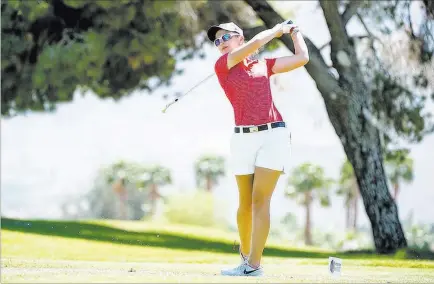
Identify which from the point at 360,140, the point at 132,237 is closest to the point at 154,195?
the point at 132,237

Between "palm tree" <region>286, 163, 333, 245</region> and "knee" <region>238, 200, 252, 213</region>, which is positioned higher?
"palm tree" <region>286, 163, 333, 245</region>

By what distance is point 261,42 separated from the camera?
615cm

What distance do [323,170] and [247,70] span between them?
54297 millimetres

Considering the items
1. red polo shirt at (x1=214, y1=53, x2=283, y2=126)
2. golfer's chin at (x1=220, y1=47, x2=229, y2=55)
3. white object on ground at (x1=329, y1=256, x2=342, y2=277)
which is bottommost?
white object on ground at (x1=329, y1=256, x2=342, y2=277)

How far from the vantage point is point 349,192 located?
59875mm

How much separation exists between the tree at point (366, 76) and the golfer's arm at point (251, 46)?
10.6m

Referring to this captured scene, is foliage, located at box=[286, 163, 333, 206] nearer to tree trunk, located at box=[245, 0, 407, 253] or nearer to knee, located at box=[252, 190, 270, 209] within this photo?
tree trunk, located at box=[245, 0, 407, 253]

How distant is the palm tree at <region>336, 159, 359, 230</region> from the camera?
55888mm

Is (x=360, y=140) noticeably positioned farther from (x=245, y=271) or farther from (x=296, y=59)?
(x=245, y=271)

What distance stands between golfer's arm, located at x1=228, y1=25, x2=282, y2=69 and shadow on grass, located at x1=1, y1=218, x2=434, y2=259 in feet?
36.4

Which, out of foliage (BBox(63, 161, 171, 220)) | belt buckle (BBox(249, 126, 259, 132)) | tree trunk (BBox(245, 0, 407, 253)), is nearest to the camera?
belt buckle (BBox(249, 126, 259, 132))

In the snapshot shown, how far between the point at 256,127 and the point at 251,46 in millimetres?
602

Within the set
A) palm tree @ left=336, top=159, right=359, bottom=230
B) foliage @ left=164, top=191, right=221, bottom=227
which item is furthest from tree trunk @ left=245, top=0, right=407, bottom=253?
palm tree @ left=336, top=159, right=359, bottom=230

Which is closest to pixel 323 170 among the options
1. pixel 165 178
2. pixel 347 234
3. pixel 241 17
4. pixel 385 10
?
pixel 347 234
